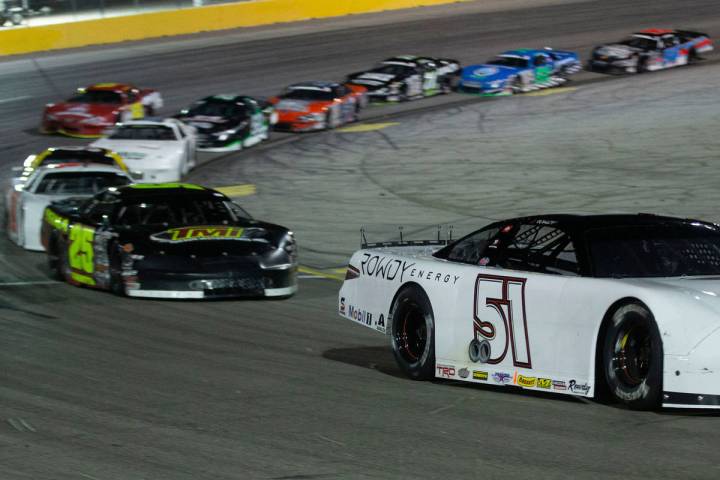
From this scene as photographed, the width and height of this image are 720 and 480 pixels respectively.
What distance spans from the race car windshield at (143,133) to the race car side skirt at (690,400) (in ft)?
58.3

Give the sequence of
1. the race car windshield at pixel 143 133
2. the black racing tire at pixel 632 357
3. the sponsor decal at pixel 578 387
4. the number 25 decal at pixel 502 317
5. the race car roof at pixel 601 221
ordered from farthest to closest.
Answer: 1. the race car windshield at pixel 143 133
2. the race car roof at pixel 601 221
3. the number 25 decal at pixel 502 317
4. the sponsor decal at pixel 578 387
5. the black racing tire at pixel 632 357

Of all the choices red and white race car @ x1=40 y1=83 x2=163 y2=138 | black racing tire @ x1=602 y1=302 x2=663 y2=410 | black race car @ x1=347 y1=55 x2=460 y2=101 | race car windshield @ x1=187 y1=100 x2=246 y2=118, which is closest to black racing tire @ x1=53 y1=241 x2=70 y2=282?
black racing tire @ x1=602 y1=302 x2=663 y2=410

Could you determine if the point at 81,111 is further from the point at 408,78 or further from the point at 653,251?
the point at 653,251

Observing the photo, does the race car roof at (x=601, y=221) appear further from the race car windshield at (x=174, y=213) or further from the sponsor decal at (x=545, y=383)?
the race car windshield at (x=174, y=213)

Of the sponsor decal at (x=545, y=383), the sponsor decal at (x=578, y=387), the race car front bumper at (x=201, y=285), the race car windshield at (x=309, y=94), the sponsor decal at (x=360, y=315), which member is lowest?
the race car windshield at (x=309, y=94)

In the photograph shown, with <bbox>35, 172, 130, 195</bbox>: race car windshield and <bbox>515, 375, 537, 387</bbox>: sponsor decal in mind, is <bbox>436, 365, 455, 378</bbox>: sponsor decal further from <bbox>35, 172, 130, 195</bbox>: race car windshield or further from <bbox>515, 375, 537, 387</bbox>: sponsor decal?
<bbox>35, 172, 130, 195</bbox>: race car windshield

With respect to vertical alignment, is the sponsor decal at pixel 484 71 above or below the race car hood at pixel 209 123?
below

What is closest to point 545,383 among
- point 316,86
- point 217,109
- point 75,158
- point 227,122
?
point 75,158

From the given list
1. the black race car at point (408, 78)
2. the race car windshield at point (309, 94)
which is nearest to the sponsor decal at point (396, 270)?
the race car windshield at point (309, 94)

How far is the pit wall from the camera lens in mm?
39688

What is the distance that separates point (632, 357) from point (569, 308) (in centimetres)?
52

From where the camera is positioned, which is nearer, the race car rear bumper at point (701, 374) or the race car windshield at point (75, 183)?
the race car rear bumper at point (701, 374)

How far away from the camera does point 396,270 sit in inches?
345

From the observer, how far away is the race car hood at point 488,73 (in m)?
Answer: 33.6
